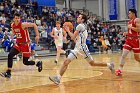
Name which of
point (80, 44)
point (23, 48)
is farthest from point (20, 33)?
point (80, 44)

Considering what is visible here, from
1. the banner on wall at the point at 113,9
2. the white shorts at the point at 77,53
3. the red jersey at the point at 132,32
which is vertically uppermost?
the banner on wall at the point at 113,9

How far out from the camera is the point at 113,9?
35.2 m

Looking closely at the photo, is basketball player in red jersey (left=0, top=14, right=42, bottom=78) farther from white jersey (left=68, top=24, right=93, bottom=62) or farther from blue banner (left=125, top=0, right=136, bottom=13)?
blue banner (left=125, top=0, right=136, bottom=13)

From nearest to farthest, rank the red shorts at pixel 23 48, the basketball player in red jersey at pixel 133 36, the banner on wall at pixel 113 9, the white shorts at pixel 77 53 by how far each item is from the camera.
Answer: the white shorts at pixel 77 53 < the basketball player in red jersey at pixel 133 36 < the red shorts at pixel 23 48 < the banner on wall at pixel 113 9

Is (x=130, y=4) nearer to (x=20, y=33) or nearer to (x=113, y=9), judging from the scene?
(x=113, y=9)

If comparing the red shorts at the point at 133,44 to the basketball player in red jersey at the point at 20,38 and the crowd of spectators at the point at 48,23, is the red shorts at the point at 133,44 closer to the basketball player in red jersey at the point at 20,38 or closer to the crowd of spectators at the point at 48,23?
the basketball player in red jersey at the point at 20,38

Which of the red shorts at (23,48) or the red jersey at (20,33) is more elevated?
the red jersey at (20,33)

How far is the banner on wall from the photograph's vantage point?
115 feet

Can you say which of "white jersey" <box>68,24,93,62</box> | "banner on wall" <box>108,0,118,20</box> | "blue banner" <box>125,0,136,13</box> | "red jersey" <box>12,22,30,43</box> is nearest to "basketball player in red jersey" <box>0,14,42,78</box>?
"red jersey" <box>12,22,30,43</box>

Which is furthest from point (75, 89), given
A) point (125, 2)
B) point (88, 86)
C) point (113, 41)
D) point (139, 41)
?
point (125, 2)

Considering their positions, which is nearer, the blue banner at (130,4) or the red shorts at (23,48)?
the red shorts at (23,48)

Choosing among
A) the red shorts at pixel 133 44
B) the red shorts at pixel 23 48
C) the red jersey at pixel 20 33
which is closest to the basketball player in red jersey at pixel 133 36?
the red shorts at pixel 133 44

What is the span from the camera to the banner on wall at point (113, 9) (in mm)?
35094

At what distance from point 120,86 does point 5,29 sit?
14510mm
